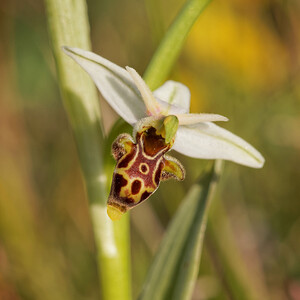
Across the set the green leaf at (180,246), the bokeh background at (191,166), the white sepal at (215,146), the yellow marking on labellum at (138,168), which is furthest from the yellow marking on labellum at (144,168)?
the bokeh background at (191,166)

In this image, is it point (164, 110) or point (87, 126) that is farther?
point (87, 126)

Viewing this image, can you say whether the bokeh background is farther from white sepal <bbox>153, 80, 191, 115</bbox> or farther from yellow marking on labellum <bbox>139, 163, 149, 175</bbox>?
yellow marking on labellum <bbox>139, 163, 149, 175</bbox>

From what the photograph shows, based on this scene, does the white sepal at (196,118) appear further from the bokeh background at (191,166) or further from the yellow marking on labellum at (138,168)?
the bokeh background at (191,166)

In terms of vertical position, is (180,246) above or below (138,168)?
below

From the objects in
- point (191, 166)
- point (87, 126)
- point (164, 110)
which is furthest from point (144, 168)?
point (191, 166)

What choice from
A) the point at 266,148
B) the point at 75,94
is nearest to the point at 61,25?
the point at 75,94

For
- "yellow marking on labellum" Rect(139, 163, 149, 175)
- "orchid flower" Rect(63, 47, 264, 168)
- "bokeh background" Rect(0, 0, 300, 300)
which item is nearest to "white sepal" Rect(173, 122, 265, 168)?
"orchid flower" Rect(63, 47, 264, 168)

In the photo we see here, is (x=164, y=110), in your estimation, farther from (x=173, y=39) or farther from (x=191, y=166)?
(x=191, y=166)
